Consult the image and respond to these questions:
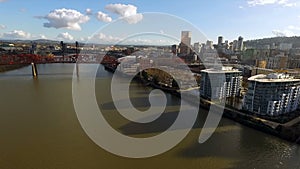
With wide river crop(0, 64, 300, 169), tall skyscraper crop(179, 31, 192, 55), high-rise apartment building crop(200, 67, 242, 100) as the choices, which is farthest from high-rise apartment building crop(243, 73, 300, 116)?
tall skyscraper crop(179, 31, 192, 55)

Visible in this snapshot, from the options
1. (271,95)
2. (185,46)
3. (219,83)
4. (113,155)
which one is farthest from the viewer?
(185,46)

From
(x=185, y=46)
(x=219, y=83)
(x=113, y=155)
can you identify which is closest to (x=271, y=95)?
(x=219, y=83)

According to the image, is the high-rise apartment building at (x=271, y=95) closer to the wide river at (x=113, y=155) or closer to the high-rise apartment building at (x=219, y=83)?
the wide river at (x=113, y=155)

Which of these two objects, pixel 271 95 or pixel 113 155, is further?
pixel 271 95

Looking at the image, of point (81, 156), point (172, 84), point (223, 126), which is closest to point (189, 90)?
point (172, 84)

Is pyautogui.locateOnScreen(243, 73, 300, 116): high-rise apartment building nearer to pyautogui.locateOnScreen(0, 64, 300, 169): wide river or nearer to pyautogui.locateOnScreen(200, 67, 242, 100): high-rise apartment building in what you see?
pyautogui.locateOnScreen(0, 64, 300, 169): wide river

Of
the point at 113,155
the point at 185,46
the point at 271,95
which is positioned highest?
the point at 185,46

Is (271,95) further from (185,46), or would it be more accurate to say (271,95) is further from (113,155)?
(185,46)

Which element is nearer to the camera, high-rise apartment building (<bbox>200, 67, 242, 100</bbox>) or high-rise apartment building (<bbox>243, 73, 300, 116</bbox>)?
→ high-rise apartment building (<bbox>243, 73, 300, 116</bbox>)

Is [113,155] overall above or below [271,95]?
below

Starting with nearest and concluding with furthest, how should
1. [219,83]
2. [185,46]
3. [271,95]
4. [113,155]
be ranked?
[113,155] < [271,95] < [219,83] < [185,46]

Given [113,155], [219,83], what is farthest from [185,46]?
[113,155]

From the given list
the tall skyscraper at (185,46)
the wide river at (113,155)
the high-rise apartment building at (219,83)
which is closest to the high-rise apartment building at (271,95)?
the wide river at (113,155)
